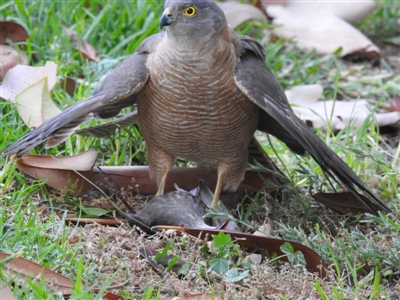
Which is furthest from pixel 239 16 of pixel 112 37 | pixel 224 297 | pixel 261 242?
pixel 224 297

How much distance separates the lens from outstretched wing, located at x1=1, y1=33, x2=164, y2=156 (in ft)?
15.2

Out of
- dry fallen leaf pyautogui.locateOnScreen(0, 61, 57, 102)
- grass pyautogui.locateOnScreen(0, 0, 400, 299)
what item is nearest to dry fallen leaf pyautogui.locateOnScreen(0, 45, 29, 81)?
grass pyautogui.locateOnScreen(0, 0, 400, 299)

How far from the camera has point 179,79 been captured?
4660mm

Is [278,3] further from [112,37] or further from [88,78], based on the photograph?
[88,78]

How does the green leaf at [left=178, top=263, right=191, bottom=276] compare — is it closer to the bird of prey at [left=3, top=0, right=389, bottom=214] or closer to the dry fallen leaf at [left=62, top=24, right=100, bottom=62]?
the bird of prey at [left=3, top=0, right=389, bottom=214]

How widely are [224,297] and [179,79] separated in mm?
1509

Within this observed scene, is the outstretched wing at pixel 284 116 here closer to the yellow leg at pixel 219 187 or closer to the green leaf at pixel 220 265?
the yellow leg at pixel 219 187

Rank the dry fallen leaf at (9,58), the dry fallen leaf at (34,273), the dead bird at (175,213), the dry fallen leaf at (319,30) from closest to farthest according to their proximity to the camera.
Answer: the dry fallen leaf at (34,273), the dead bird at (175,213), the dry fallen leaf at (9,58), the dry fallen leaf at (319,30)

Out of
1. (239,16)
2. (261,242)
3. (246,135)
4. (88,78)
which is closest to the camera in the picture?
(261,242)

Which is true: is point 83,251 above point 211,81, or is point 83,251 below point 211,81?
below

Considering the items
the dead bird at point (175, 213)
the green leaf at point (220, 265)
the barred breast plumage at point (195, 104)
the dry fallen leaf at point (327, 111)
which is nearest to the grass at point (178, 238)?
the green leaf at point (220, 265)

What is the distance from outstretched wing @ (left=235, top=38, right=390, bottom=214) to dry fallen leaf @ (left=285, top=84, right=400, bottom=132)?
48.3 inches

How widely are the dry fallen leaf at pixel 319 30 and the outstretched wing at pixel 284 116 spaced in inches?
114

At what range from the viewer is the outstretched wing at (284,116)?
463 centimetres
